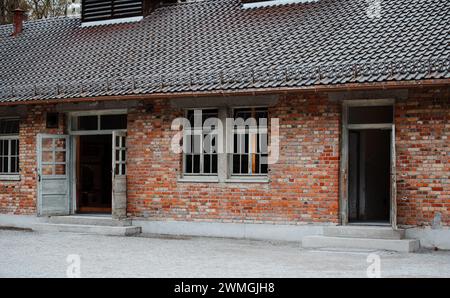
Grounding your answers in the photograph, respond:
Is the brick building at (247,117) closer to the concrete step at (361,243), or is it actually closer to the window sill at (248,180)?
the window sill at (248,180)

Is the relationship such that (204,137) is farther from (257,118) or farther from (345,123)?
(345,123)

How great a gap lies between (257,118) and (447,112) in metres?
4.11

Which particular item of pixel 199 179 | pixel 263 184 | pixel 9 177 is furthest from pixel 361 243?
pixel 9 177

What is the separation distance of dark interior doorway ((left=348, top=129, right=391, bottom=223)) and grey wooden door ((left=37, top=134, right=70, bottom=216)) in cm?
712

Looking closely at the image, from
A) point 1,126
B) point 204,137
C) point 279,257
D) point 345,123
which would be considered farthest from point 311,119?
point 1,126

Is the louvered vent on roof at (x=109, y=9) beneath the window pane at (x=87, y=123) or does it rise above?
above

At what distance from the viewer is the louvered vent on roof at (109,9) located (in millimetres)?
22609

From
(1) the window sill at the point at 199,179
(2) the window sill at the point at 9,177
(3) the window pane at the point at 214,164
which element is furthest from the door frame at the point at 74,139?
(3) the window pane at the point at 214,164

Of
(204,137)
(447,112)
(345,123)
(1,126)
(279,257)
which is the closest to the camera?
(279,257)

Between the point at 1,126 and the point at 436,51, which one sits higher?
the point at 436,51

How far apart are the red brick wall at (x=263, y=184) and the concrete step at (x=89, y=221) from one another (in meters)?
0.49

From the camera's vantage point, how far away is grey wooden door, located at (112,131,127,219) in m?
17.8

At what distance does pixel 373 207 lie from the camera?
60.3 feet

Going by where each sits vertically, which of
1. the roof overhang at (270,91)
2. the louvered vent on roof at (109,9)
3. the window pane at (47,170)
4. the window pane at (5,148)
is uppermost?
the louvered vent on roof at (109,9)
